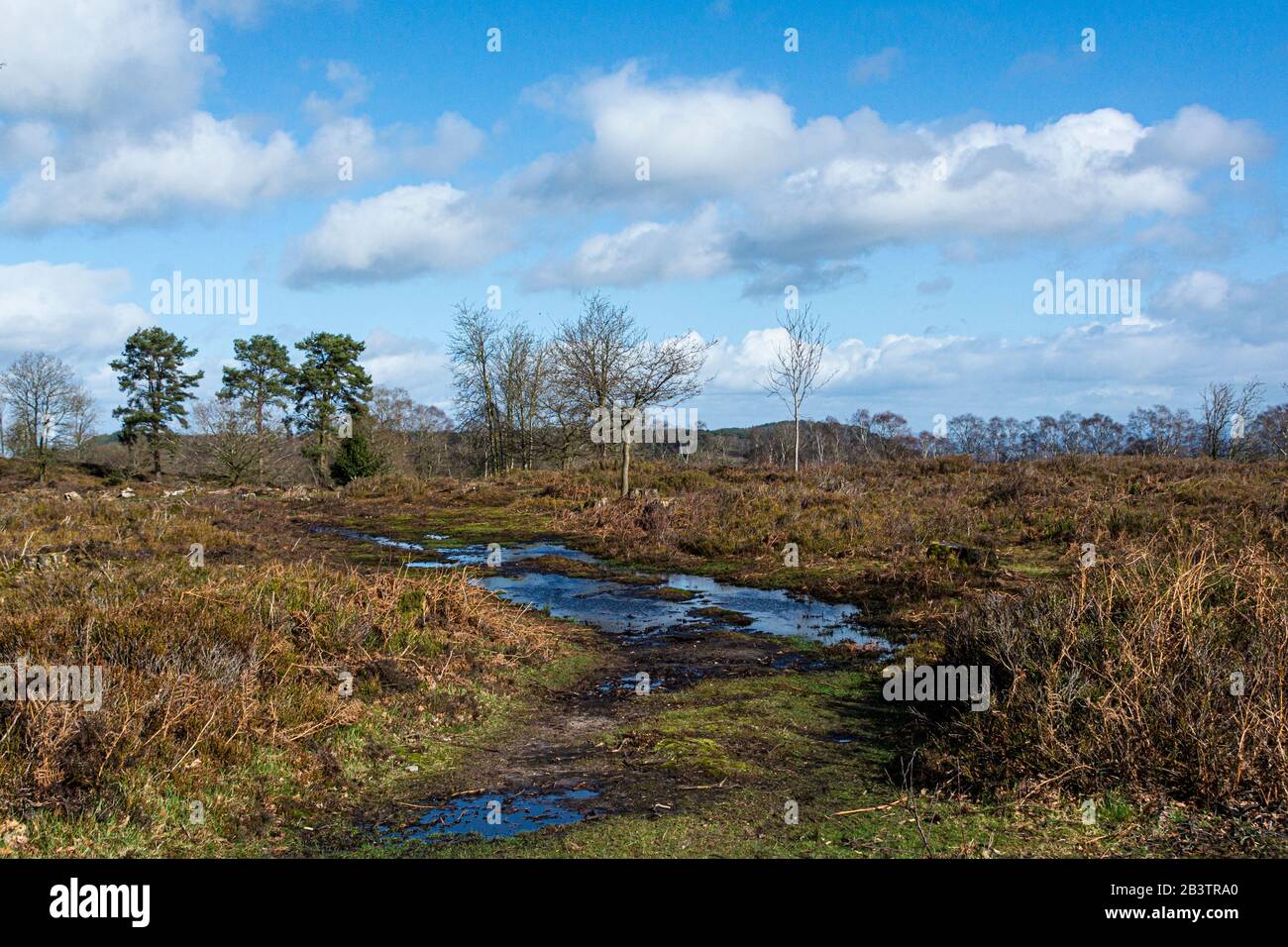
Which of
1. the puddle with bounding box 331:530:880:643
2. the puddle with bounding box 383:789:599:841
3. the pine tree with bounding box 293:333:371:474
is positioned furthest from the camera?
the pine tree with bounding box 293:333:371:474

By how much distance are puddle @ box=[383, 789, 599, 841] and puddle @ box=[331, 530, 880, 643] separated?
629 centimetres

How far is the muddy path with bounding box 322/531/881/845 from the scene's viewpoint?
5902mm

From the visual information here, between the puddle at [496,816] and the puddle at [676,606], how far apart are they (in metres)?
6.29

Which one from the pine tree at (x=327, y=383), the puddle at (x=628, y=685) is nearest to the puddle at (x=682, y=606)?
the puddle at (x=628, y=685)

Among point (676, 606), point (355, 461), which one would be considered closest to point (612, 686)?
point (676, 606)

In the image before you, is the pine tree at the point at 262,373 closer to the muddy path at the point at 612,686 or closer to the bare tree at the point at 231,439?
the bare tree at the point at 231,439

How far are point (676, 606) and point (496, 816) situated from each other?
918 cm

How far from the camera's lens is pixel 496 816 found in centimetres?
576

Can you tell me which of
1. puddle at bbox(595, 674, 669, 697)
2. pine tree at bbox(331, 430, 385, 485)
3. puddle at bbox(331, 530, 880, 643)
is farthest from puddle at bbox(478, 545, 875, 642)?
pine tree at bbox(331, 430, 385, 485)

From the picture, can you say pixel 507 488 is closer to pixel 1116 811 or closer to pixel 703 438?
pixel 1116 811

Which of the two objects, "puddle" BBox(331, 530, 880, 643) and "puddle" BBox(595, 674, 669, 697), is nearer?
"puddle" BBox(595, 674, 669, 697)

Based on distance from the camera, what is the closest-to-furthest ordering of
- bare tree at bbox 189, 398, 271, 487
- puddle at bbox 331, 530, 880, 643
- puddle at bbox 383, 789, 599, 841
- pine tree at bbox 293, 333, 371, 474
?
1. puddle at bbox 383, 789, 599, 841
2. puddle at bbox 331, 530, 880, 643
3. bare tree at bbox 189, 398, 271, 487
4. pine tree at bbox 293, 333, 371, 474

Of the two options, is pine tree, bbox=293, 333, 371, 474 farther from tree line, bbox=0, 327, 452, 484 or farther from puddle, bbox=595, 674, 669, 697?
puddle, bbox=595, 674, 669, 697

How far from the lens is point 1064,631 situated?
6.92 meters
